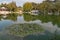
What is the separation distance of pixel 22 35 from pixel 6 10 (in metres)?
1.33

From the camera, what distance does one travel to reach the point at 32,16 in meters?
4.35

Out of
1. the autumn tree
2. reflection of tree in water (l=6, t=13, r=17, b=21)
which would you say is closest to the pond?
reflection of tree in water (l=6, t=13, r=17, b=21)

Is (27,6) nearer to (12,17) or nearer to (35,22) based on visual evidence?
(35,22)

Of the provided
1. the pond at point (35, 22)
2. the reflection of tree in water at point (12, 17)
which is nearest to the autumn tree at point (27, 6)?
the pond at point (35, 22)

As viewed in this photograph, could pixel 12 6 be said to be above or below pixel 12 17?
above

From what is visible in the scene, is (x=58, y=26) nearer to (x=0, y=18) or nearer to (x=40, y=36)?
(x=40, y=36)

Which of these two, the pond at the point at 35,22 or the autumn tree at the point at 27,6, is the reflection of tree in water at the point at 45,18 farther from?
the autumn tree at the point at 27,6

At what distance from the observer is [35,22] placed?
3992mm

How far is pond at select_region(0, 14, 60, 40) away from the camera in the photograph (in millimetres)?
3084

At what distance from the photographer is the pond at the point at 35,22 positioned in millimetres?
3084

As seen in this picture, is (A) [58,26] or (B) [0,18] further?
(B) [0,18]

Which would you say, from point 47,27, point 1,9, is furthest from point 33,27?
point 1,9

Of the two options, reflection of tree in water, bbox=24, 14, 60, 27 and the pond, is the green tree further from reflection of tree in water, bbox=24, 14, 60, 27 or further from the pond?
reflection of tree in water, bbox=24, 14, 60, 27

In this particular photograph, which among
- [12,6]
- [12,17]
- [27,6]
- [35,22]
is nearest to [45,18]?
[35,22]
